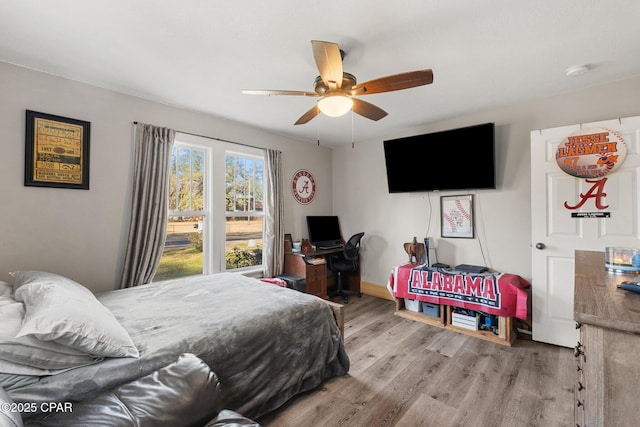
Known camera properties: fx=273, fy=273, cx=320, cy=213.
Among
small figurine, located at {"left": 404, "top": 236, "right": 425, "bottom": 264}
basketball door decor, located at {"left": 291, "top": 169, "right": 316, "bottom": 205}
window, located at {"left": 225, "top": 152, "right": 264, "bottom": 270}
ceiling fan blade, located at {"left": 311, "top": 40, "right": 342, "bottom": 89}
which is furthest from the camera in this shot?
basketball door decor, located at {"left": 291, "top": 169, "right": 316, "bottom": 205}

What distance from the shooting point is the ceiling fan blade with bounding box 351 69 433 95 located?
67.4 inches

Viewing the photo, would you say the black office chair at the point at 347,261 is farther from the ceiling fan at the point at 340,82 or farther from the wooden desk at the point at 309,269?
the ceiling fan at the point at 340,82

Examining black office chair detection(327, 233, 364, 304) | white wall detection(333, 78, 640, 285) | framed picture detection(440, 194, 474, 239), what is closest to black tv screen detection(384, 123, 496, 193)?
white wall detection(333, 78, 640, 285)

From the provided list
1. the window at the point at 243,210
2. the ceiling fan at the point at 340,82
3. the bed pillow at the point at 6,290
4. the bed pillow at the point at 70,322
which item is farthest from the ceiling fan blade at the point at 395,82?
the bed pillow at the point at 6,290

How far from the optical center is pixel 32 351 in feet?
3.78

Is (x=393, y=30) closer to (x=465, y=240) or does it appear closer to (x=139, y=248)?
(x=465, y=240)

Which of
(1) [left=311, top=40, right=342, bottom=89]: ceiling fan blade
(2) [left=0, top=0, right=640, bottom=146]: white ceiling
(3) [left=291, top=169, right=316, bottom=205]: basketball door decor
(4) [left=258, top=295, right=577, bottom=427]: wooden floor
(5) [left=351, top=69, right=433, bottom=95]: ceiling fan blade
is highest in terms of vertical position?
(2) [left=0, top=0, right=640, bottom=146]: white ceiling

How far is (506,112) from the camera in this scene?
10.2 ft

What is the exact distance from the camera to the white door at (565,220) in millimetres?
2350

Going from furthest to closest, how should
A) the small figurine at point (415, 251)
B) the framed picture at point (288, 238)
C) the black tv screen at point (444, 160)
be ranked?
the framed picture at point (288, 238) → the small figurine at point (415, 251) → the black tv screen at point (444, 160)

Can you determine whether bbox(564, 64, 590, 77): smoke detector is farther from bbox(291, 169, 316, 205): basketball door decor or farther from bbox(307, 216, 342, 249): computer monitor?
bbox(307, 216, 342, 249): computer monitor

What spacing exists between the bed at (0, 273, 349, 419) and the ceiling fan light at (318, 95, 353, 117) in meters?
1.45

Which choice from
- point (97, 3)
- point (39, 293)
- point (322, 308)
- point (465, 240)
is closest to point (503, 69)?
point (465, 240)

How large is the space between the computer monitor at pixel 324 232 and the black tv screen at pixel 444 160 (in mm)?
1244
